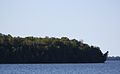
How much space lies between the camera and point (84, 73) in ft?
350

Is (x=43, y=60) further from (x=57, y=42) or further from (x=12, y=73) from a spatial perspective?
(x=12, y=73)

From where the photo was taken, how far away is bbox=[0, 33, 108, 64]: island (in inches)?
6836

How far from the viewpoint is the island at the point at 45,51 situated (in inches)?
6836

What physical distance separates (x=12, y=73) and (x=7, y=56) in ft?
228

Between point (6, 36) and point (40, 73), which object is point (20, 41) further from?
point (40, 73)

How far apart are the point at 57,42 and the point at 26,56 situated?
648 inches

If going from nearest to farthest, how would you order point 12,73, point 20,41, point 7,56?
1. point 12,73
2. point 7,56
3. point 20,41

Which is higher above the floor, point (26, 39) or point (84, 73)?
point (26, 39)

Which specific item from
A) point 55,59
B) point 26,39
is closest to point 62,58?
point 55,59

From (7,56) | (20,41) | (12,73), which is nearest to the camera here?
(12,73)

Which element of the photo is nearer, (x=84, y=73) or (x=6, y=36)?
(x=84, y=73)

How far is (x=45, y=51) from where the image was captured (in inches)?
7087

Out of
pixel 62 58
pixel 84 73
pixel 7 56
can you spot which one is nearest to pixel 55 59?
pixel 62 58

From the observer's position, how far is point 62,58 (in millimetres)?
180500
